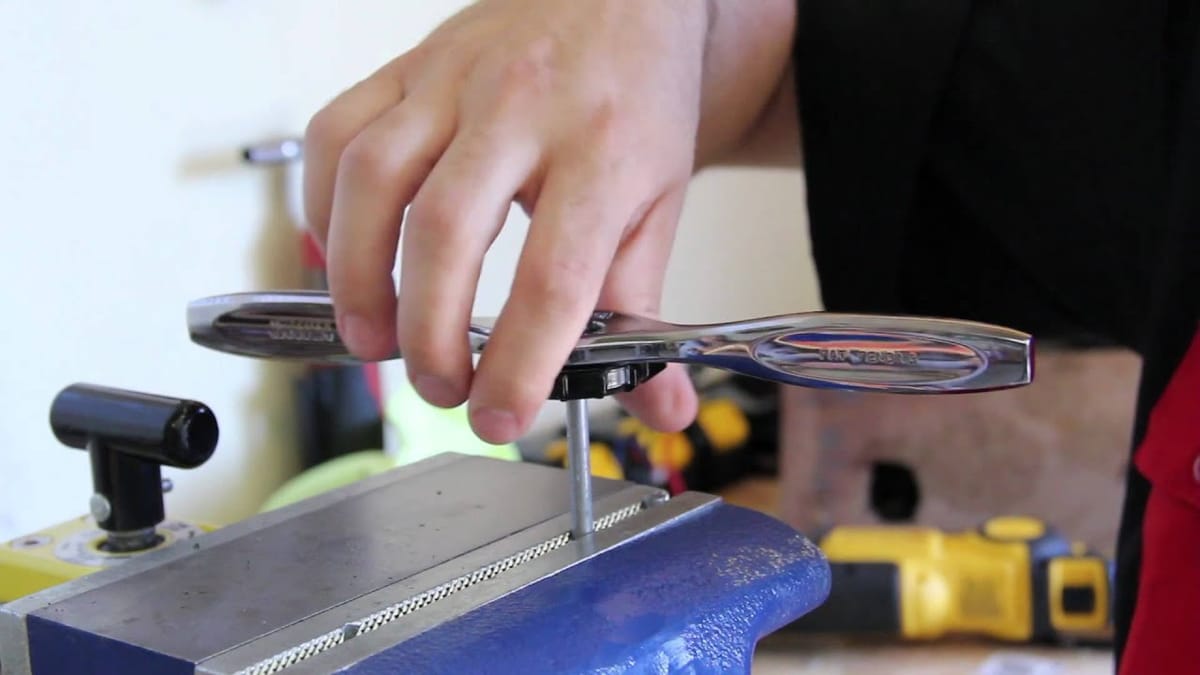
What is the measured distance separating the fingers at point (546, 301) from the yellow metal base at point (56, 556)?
0.56ft

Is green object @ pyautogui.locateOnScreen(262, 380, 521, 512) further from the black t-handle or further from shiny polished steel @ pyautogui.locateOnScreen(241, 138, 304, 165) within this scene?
the black t-handle

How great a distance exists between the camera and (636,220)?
0.44 meters

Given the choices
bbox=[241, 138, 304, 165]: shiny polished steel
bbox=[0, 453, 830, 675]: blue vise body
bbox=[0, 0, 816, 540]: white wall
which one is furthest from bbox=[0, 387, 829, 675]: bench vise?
bbox=[241, 138, 304, 165]: shiny polished steel

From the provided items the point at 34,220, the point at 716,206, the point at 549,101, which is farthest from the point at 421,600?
the point at 716,206

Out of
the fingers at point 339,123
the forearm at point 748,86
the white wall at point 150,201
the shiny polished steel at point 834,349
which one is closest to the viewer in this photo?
the shiny polished steel at point 834,349

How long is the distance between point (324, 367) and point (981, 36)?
65 cm

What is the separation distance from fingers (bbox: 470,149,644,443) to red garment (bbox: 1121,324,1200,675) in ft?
0.94

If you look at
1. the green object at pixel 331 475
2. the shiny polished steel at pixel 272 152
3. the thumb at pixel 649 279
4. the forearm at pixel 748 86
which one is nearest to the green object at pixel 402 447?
the green object at pixel 331 475

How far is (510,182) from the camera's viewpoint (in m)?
0.40

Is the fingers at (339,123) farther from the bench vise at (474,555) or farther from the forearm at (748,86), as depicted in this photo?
the forearm at (748,86)

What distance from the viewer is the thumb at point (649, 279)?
45cm

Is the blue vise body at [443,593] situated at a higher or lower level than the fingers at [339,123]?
lower

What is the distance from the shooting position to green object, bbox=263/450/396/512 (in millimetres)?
991

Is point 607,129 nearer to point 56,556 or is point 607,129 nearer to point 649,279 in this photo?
point 649,279
